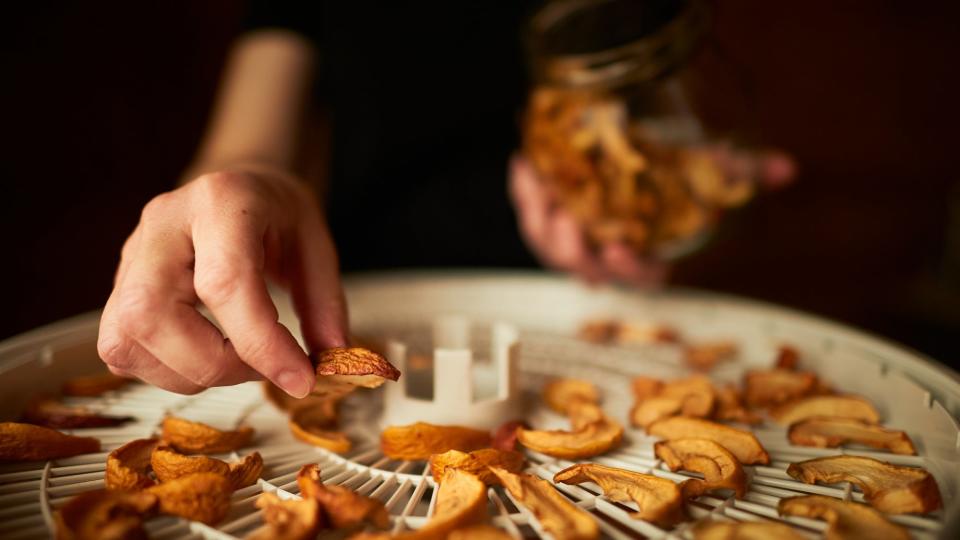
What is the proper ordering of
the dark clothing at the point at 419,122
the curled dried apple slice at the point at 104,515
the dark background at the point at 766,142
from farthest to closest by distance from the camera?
the dark background at the point at 766,142 → the dark clothing at the point at 419,122 → the curled dried apple slice at the point at 104,515

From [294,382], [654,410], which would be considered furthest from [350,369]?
[654,410]

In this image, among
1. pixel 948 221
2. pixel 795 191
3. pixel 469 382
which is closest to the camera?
pixel 469 382

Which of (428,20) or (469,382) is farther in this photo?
(428,20)

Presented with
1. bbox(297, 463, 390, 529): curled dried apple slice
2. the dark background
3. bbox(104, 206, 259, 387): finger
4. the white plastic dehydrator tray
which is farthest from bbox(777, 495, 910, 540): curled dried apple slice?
the dark background

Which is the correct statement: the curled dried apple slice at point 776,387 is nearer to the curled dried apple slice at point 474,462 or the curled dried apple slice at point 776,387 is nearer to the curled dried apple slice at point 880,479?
the curled dried apple slice at point 880,479

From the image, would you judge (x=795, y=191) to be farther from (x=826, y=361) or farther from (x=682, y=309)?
(x=826, y=361)

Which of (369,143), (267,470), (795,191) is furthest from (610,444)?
(795,191)

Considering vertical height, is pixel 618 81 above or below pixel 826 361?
above

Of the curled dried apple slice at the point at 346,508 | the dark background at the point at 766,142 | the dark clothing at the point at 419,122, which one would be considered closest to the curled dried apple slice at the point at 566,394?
the curled dried apple slice at the point at 346,508
